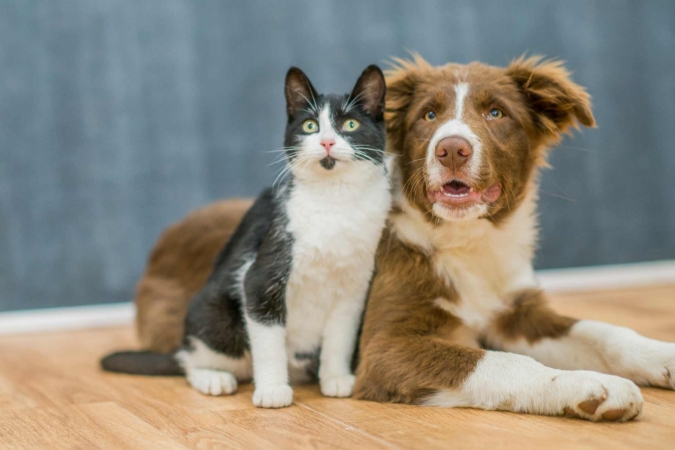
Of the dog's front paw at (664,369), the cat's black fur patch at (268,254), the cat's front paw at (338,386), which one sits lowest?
the cat's front paw at (338,386)

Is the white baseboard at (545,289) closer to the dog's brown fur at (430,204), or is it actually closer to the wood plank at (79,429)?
the wood plank at (79,429)

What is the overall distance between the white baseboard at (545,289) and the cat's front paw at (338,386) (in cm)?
169

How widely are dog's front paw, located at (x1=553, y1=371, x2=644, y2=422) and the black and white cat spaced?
0.55m

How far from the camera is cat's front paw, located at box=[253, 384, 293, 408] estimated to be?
1.74 m

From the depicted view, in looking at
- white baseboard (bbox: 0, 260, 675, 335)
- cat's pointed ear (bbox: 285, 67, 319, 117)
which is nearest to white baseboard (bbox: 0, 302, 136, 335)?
white baseboard (bbox: 0, 260, 675, 335)

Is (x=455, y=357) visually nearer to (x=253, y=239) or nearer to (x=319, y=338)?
(x=319, y=338)

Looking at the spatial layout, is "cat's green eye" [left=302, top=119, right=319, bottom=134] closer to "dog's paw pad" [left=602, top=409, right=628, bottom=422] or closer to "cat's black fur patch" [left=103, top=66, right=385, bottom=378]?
"cat's black fur patch" [left=103, top=66, right=385, bottom=378]

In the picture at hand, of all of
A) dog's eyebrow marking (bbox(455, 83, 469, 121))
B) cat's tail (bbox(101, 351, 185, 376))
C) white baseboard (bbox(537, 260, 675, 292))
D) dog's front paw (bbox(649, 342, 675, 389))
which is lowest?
white baseboard (bbox(537, 260, 675, 292))

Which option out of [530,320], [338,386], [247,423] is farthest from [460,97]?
[247,423]

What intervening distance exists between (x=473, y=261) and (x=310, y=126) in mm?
546

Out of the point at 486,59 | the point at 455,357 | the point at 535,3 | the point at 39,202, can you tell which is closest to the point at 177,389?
the point at 455,357

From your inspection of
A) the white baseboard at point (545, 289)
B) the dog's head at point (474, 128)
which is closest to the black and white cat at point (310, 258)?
the dog's head at point (474, 128)

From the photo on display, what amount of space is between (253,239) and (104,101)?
1.74 meters

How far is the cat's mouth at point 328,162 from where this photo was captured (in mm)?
1761
